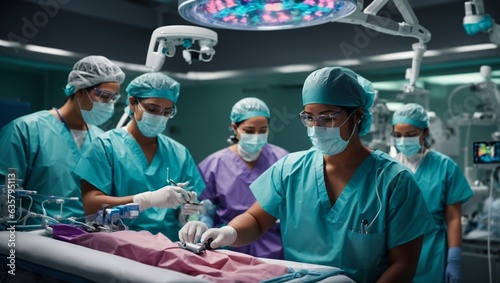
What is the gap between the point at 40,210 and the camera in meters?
2.58

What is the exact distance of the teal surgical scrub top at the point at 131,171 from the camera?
2.33 meters

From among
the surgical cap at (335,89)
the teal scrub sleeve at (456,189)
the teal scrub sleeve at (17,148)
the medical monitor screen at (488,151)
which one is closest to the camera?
the surgical cap at (335,89)

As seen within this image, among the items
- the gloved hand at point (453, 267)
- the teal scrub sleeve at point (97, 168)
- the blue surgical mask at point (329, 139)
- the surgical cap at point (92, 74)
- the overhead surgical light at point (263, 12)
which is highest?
the overhead surgical light at point (263, 12)

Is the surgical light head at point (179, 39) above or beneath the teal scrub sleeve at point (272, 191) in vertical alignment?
above

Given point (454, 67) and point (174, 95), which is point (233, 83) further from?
point (174, 95)

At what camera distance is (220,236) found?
1.77 m

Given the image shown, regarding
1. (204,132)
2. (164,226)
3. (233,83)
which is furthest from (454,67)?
(164,226)

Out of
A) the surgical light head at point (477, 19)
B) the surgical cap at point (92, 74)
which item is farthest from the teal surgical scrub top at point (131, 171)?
the surgical light head at point (477, 19)

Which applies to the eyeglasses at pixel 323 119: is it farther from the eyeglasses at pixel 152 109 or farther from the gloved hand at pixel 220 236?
the eyeglasses at pixel 152 109

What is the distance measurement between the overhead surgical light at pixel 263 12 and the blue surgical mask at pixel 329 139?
0.39 meters

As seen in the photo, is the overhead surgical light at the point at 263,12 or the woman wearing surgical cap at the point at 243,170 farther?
the woman wearing surgical cap at the point at 243,170

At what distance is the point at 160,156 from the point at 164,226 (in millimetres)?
360

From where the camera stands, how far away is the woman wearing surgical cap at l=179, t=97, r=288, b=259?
3107mm

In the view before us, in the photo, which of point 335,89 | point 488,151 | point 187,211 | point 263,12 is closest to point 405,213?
point 335,89
